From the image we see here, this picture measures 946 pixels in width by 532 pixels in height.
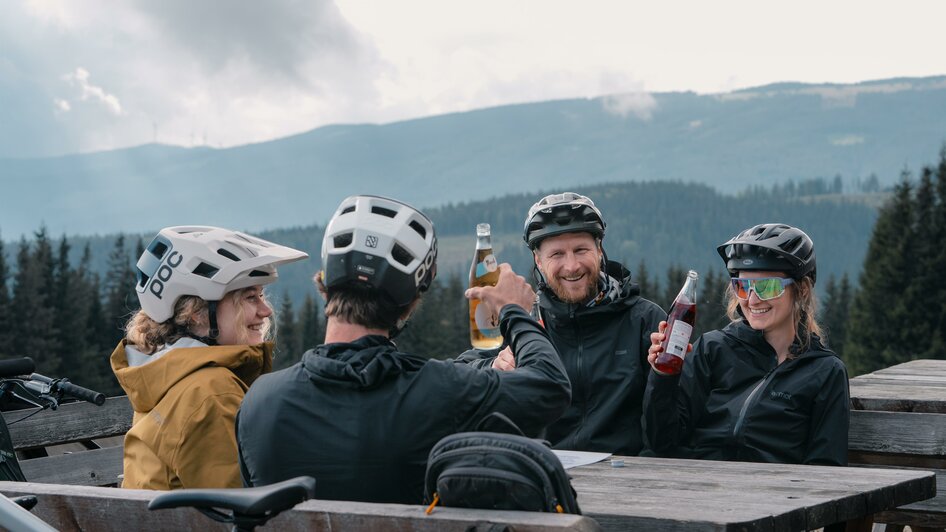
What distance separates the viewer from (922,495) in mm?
4480

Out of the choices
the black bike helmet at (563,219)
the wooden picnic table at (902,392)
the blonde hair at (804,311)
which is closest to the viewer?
the blonde hair at (804,311)

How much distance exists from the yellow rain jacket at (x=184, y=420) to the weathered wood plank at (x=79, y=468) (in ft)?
6.71

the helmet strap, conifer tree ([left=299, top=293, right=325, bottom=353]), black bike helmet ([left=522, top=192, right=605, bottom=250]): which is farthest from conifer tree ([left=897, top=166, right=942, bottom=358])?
the helmet strap

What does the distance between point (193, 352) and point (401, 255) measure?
1441 mm

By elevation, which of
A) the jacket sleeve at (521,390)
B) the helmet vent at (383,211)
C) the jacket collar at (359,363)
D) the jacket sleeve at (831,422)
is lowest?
the jacket sleeve at (831,422)

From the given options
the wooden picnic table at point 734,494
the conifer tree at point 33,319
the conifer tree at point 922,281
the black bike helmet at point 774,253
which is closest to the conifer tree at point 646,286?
the conifer tree at point 922,281

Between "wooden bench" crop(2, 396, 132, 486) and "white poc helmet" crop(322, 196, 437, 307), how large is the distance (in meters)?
3.54

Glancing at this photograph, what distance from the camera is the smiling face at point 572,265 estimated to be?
20.8ft

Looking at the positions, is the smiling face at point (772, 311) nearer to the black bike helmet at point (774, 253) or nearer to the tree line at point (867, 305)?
the black bike helmet at point (774, 253)

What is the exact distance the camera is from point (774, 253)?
20.2 feet

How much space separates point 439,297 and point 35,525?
114 m

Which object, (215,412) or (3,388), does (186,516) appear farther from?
(3,388)

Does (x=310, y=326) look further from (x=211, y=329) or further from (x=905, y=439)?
(x=211, y=329)

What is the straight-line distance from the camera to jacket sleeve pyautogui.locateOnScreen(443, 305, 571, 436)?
3713 mm
